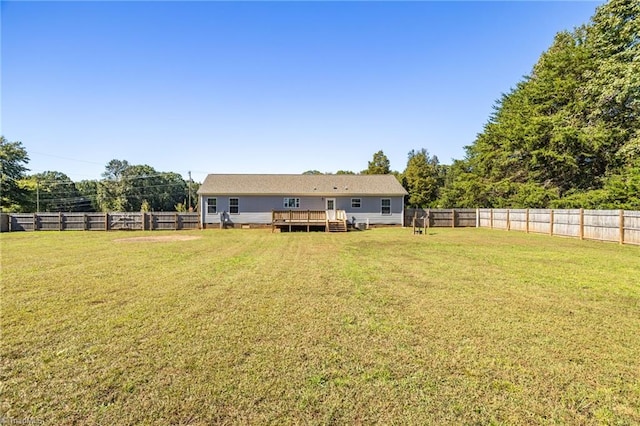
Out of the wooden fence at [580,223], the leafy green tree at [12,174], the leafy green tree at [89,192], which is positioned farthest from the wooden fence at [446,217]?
the leafy green tree at [89,192]

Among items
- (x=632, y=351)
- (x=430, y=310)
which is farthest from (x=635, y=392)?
(x=430, y=310)

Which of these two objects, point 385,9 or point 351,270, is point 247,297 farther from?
point 385,9

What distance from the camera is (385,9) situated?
40.5 ft

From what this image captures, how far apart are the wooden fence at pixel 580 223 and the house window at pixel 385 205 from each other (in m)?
7.55

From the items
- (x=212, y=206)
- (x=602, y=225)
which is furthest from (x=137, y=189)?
(x=602, y=225)

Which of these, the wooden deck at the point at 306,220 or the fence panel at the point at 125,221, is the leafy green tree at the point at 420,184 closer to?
the wooden deck at the point at 306,220

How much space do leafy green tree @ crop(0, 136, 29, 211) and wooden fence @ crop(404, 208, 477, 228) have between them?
1560 inches

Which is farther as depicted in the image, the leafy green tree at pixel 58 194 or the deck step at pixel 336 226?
the leafy green tree at pixel 58 194

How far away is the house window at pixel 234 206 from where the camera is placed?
23281 mm

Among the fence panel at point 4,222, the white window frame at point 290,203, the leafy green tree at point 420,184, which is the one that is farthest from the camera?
the leafy green tree at point 420,184

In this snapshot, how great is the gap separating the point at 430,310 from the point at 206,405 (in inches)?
132

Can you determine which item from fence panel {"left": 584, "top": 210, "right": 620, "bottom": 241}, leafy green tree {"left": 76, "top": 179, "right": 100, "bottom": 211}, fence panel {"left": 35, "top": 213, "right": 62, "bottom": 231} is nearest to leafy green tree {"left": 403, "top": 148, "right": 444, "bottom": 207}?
fence panel {"left": 584, "top": 210, "right": 620, "bottom": 241}

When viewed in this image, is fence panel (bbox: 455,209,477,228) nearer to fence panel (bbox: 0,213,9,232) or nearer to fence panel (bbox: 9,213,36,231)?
fence panel (bbox: 9,213,36,231)

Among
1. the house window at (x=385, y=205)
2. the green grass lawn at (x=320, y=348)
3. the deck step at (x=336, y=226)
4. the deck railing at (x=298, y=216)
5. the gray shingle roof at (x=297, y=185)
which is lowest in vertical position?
the green grass lawn at (x=320, y=348)
